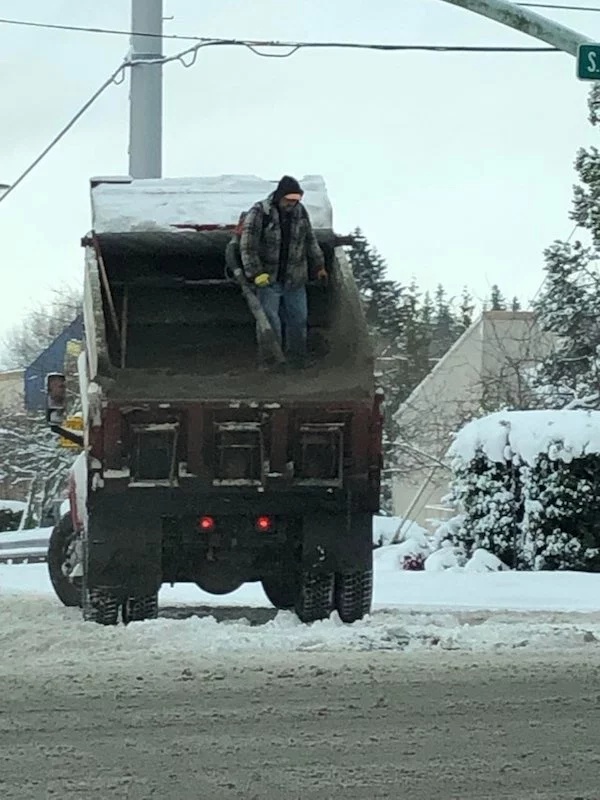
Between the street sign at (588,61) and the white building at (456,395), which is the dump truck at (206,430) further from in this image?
the white building at (456,395)

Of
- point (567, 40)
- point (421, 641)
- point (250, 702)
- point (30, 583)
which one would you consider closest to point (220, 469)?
point (421, 641)

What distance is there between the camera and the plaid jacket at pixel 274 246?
37.8 ft

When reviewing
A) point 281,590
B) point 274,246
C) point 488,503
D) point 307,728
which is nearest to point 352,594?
point 281,590

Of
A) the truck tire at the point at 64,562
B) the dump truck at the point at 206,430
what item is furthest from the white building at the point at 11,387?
the dump truck at the point at 206,430

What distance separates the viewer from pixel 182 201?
12.5 m

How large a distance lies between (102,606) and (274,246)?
9.35 ft

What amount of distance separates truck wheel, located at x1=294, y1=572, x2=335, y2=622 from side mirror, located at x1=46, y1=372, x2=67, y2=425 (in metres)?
2.31

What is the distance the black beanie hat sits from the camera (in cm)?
1177

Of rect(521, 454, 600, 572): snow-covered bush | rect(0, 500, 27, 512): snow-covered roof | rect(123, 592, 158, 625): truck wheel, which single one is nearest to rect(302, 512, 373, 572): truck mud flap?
rect(123, 592, 158, 625): truck wheel

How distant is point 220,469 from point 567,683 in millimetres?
3404

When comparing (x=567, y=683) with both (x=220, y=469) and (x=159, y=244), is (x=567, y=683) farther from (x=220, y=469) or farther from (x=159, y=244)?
(x=159, y=244)

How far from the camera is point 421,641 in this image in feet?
32.7

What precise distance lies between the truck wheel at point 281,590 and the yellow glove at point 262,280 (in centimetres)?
212

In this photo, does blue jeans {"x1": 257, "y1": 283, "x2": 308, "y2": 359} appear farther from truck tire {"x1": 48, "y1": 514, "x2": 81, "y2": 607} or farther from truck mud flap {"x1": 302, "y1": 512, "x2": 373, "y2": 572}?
truck tire {"x1": 48, "y1": 514, "x2": 81, "y2": 607}
